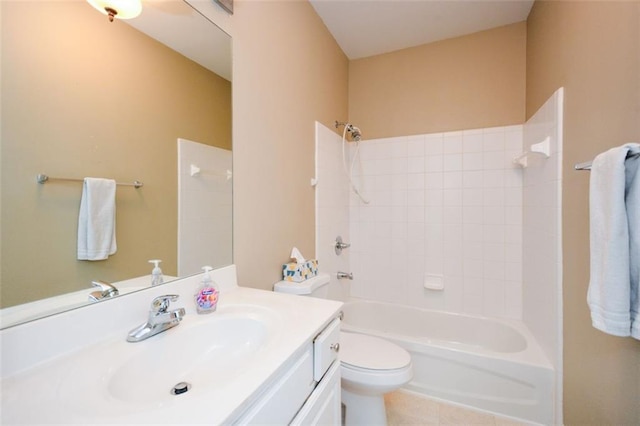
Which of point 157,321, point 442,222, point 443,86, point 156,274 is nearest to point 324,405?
point 157,321

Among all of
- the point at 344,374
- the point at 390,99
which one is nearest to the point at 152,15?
the point at 344,374

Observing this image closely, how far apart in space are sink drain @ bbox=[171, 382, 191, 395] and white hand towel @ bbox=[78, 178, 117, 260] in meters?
0.43

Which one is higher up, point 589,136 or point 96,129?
point 589,136

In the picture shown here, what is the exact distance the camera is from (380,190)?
252 centimetres

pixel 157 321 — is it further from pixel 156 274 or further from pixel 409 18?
pixel 409 18

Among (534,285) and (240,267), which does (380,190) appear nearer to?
(534,285)

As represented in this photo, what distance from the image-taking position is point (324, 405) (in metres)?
0.91

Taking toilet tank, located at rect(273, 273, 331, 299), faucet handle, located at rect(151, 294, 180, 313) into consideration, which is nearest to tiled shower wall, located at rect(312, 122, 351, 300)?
toilet tank, located at rect(273, 273, 331, 299)

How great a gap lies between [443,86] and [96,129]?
2.43m

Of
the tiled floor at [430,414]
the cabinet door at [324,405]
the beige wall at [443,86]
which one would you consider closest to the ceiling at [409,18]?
the beige wall at [443,86]

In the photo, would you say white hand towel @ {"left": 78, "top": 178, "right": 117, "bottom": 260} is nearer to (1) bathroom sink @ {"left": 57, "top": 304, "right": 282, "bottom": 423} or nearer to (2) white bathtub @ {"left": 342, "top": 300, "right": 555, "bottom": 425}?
(1) bathroom sink @ {"left": 57, "top": 304, "right": 282, "bottom": 423}

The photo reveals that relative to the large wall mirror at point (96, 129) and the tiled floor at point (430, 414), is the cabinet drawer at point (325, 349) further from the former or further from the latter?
the tiled floor at point (430, 414)

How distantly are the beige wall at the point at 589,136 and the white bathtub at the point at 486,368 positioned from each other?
6.3 inches

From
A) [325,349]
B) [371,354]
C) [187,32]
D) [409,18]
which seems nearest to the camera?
[325,349]
